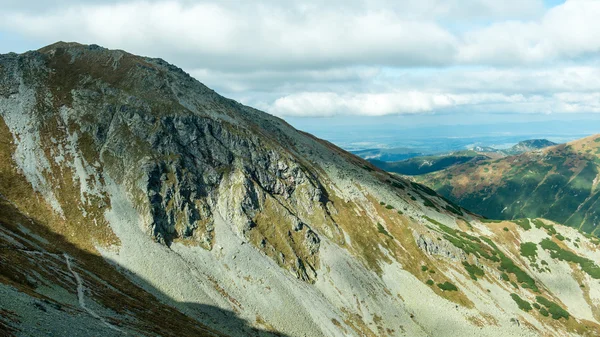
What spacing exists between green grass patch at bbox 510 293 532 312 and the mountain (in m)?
0.35

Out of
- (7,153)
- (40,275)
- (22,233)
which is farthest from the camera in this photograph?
(7,153)

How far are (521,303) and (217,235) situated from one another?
8814 cm

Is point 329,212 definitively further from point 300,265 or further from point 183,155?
point 183,155

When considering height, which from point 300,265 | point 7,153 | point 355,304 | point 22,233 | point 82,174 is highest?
point 7,153

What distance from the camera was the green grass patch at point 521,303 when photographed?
3905 inches

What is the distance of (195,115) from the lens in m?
127

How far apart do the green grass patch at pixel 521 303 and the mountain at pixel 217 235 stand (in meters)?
0.35

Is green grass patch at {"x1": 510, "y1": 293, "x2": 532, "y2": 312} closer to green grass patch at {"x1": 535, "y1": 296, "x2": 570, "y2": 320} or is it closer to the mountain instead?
the mountain

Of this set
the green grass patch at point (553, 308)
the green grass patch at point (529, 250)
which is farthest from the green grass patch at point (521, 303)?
the green grass patch at point (529, 250)

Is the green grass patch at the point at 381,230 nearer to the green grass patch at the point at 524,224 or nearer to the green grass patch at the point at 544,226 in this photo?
the green grass patch at the point at 524,224

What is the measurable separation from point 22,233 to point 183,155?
4864 centimetres

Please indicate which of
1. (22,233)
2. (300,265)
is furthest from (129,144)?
(300,265)

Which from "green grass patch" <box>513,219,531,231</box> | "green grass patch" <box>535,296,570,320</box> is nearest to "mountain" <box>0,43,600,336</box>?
"green grass patch" <box>535,296,570,320</box>

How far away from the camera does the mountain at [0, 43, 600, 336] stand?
253 feet
